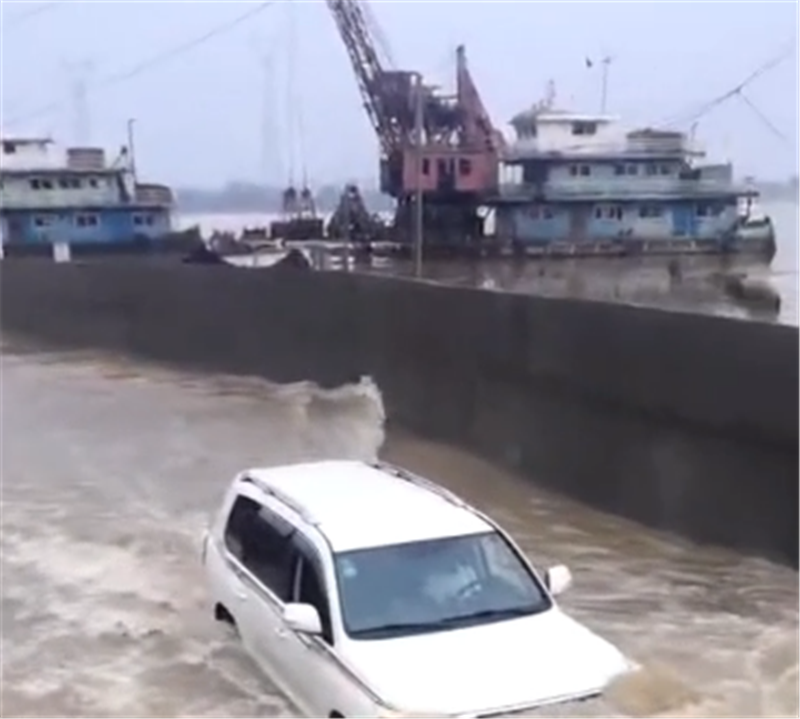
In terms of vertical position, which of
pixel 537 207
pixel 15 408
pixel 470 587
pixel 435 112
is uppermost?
pixel 435 112

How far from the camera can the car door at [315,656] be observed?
468 cm

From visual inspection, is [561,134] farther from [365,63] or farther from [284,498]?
[284,498]

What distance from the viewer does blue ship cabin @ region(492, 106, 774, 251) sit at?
14.1 meters

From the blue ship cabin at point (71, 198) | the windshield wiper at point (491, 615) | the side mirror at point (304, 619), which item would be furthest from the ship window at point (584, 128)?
the side mirror at point (304, 619)

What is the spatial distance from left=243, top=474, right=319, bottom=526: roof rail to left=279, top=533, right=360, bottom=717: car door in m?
0.08

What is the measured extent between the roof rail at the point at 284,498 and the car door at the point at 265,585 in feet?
0.21

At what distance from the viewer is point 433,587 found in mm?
5086

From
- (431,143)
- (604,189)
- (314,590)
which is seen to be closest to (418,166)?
(431,143)

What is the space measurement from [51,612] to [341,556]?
3.31 m

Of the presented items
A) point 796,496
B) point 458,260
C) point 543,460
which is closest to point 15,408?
point 458,260

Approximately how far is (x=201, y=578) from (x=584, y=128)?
26.3 ft

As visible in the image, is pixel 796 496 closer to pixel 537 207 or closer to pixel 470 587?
pixel 470 587

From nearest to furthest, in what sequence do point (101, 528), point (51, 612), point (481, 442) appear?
point (51, 612), point (101, 528), point (481, 442)

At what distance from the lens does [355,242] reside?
52.3 ft
